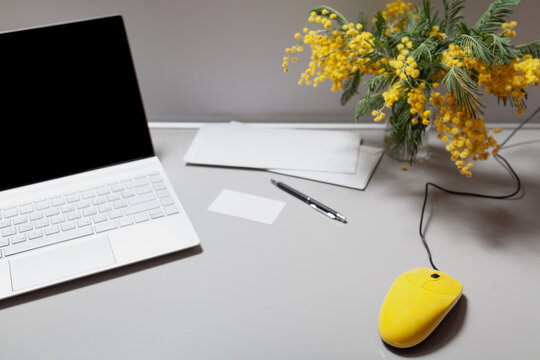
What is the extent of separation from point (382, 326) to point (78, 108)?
2.26ft

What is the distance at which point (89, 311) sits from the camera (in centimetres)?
66

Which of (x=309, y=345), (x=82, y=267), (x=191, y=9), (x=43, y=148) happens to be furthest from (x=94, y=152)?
(x=309, y=345)

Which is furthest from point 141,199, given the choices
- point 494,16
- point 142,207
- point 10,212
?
point 494,16

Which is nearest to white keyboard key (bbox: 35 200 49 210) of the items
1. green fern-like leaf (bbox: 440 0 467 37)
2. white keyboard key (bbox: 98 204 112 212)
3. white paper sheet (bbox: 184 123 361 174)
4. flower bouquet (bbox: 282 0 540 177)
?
white keyboard key (bbox: 98 204 112 212)

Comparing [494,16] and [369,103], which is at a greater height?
[494,16]

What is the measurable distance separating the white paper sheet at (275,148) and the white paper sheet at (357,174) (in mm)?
12

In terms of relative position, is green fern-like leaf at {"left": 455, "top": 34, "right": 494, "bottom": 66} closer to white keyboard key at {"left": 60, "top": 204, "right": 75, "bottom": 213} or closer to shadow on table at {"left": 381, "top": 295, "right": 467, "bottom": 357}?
shadow on table at {"left": 381, "top": 295, "right": 467, "bottom": 357}

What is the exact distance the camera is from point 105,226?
0.79 meters

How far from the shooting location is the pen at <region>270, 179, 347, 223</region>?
82 cm

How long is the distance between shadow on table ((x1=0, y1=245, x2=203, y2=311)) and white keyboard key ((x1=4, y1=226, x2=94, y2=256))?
0.28 feet

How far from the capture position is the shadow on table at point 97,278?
687mm

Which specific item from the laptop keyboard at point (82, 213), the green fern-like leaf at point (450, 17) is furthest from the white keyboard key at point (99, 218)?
the green fern-like leaf at point (450, 17)

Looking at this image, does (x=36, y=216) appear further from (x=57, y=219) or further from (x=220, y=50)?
(x=220, y=50)

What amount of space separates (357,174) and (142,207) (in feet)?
1.45
